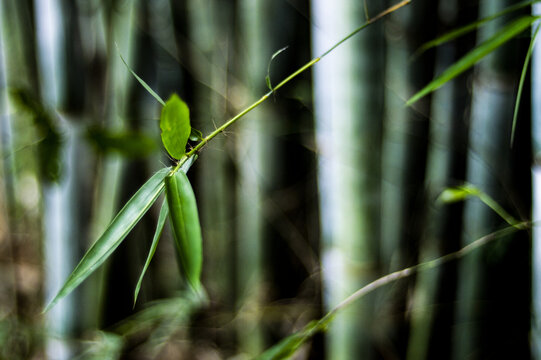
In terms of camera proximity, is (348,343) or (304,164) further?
(304,164)

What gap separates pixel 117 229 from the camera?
202 millimetres

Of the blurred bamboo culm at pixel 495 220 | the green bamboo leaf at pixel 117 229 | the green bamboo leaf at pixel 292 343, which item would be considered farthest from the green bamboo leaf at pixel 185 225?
the blurred bamboo culm at pixel 495 220

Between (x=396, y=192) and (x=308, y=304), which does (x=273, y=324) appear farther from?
(x=396, y=192)

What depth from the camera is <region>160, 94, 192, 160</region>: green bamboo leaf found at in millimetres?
171

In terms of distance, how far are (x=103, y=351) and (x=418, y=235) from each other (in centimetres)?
45

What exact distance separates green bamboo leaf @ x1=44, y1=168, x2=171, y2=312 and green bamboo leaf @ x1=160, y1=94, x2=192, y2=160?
0.02 m

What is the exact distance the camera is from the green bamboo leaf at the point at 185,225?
0.59 ft

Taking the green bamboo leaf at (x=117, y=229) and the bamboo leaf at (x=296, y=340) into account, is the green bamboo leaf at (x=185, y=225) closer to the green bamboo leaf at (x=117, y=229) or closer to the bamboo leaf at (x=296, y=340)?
the green bamboo leaf at (x=117, y=229)

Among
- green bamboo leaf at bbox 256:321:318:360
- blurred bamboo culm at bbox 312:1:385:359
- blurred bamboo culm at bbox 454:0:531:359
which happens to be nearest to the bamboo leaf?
green bamboo leaf at bbox 256:321:318:360

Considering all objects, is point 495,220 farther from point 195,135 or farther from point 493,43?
point 195,135

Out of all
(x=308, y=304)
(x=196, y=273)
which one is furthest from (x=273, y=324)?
(x=196, y=273)

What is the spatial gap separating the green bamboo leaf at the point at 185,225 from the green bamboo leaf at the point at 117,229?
0.01 m

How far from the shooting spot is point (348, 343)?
0.39 m

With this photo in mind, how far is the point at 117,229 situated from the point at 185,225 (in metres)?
0.04
